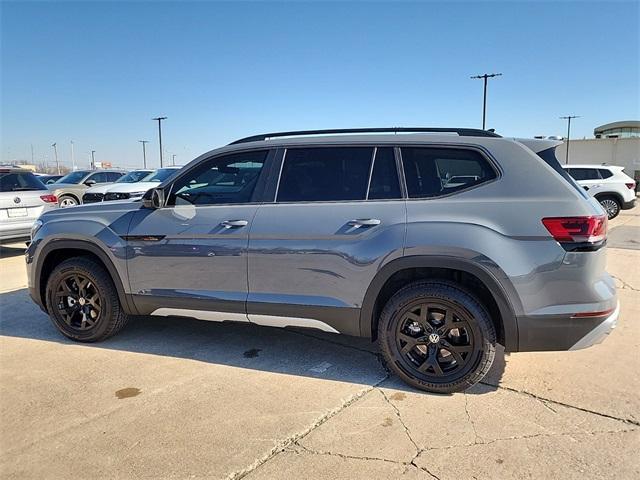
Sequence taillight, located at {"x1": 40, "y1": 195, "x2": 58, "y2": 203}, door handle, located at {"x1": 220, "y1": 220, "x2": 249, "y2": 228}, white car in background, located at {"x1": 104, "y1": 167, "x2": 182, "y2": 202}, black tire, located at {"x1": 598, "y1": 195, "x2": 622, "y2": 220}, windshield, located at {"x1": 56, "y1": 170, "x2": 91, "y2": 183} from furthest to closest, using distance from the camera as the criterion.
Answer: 1. windshield, located at {"x1": 56, "y1": 170, "x2": 91, "y2": 183}
2. black tire, located at {"x1": 598, "y1": 195, "x2": 622, "y2": 220}
3. white car in background, located at {"x1": 104, "y1": 167, "x2": 182, "y2": 202}
4. taillight, located at {"x1": 40, "y1": 195, "x2": 58, "y2": 203}
5. door handle, located at {"x1": 220, "y1": 220, "x2": 249, "y2": 228}

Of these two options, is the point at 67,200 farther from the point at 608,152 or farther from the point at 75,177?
the point at 608,152

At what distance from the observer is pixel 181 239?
148 inches

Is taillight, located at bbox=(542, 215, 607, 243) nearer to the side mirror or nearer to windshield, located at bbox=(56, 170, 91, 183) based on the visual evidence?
the side mirror

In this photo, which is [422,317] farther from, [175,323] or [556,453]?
[175,323]

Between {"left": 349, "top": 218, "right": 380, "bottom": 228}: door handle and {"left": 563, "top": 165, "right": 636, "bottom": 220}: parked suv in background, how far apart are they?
14.0 meters

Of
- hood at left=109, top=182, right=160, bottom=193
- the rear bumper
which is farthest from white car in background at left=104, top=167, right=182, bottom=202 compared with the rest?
the rear bumper

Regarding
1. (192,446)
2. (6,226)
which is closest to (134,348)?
(192,446)

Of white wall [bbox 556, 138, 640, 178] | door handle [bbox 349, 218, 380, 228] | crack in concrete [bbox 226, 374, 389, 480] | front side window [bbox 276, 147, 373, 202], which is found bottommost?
crack in concrete [bbox 226, 374, 389, 480]

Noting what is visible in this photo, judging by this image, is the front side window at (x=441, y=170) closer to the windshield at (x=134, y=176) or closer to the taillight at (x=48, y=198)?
the taillight at (x=48, y=198)

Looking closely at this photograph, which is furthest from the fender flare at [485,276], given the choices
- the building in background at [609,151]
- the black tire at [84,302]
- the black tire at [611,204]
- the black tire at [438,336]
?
the building in background at [609,151]

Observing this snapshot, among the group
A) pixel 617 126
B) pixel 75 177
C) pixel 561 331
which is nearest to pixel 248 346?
pixel 561 331

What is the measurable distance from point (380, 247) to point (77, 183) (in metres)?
15.7

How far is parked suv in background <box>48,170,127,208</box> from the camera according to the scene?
48.5ft

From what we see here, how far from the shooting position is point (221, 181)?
3.84 metres
